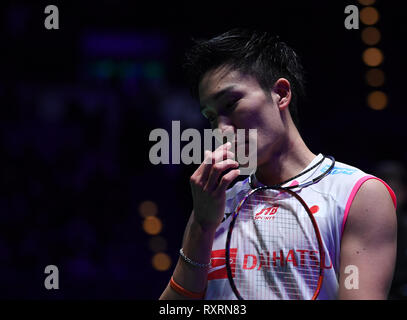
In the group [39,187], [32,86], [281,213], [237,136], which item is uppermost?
[32,86]

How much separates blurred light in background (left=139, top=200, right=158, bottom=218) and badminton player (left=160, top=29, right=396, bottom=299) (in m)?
3.94

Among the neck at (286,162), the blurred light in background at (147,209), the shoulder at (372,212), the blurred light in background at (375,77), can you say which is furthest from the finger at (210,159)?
the blurred light in background at (375,77)

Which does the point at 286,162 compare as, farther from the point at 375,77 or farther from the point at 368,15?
the point at 375,77

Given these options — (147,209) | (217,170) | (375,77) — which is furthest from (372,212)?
(375,77)

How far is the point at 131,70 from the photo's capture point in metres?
10.4

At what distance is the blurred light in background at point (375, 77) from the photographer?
6906 mm

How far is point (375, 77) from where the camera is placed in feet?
22.6

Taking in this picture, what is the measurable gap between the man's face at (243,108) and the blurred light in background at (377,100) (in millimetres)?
5529

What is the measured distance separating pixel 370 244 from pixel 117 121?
6.53m

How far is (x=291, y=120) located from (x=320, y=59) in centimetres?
555

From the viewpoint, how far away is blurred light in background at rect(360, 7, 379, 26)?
6.37 meters

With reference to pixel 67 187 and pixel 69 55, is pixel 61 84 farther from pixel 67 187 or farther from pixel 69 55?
pixel 67 187

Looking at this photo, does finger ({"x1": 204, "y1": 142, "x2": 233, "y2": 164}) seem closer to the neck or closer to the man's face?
the man's face
